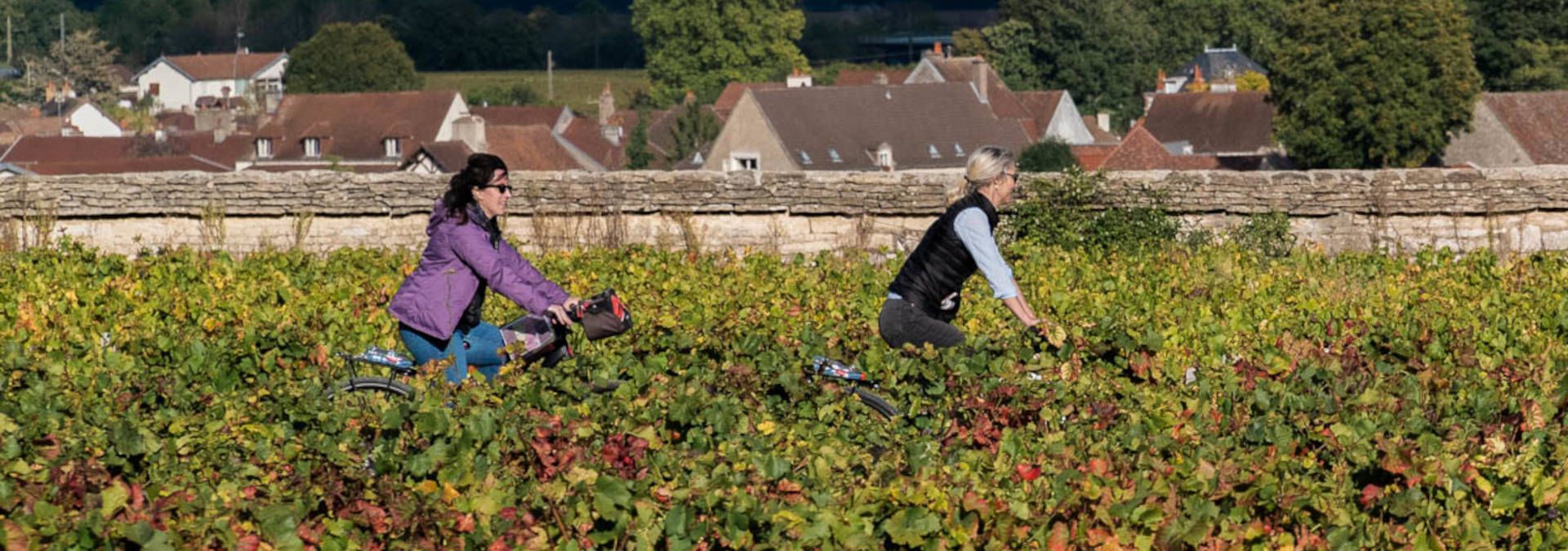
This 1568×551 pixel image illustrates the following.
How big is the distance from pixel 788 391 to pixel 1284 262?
7469mm

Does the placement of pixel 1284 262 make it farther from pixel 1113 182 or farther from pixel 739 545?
pixel 739 545

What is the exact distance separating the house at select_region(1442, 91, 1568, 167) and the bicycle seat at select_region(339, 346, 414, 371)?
56.9 metres

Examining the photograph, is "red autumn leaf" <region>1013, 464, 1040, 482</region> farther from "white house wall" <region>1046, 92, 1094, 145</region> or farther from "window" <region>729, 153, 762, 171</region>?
"white house wall" <region>1046, 92, 1094, 145</region>

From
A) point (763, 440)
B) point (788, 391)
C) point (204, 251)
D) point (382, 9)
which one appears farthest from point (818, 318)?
point (382, 9)

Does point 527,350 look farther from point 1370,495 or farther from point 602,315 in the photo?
point 1370,495

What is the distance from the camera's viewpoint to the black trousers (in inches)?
370

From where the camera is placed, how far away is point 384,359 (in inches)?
363

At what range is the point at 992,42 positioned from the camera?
122750 millimetres

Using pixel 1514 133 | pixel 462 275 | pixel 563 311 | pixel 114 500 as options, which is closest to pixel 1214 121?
pixel 1514 133

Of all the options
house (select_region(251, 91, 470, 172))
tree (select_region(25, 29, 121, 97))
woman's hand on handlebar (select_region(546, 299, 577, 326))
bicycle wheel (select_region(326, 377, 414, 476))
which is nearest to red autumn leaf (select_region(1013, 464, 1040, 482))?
bicycle wheel (select_region(326, 377, 414, 476))

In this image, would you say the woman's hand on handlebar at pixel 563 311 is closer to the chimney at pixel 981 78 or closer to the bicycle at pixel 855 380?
the bicycle at pixel 855 380

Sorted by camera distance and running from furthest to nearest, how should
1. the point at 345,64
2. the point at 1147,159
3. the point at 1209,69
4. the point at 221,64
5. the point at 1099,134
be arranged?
the point at 221,64
the point at 1209,69
the point at 345,64
the point at 1099,134
the point at 1147,159

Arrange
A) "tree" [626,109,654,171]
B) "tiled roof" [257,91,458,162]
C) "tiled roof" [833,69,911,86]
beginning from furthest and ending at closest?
"tiled roof" [833,69,911,86]
"tiled roof" [257,91,458,162]
"tree" [626,109,654,171]

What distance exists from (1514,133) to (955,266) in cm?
5877
